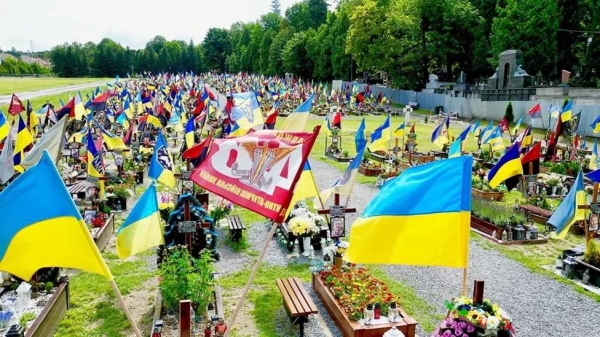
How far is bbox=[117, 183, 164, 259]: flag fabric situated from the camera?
831cm

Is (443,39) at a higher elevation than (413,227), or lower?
higher

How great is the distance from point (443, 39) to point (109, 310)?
5123 cm

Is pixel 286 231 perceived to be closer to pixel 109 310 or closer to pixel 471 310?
pixel 109 310

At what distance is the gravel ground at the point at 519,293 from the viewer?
32.2 ft

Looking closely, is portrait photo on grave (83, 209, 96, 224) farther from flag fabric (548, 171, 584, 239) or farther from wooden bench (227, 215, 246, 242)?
flag fabric (548, 171, 584, 239)

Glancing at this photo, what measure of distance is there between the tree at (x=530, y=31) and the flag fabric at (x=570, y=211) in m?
38.8

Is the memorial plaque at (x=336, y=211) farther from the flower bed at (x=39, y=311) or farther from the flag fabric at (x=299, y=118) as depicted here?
the flower bed at (x=39, y=311)

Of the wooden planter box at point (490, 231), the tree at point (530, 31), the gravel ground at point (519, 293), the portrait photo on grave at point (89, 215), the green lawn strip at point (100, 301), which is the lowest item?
the green lawn strip at point (100, 301)

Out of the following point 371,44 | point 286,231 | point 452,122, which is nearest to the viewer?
point 286,231

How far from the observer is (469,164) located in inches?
250

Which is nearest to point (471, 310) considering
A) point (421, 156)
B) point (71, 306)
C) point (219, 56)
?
point (71, 306)

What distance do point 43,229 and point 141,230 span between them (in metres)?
3.11

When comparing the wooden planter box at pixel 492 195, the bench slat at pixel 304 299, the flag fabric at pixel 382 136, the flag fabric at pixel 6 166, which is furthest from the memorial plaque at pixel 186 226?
the flag fabric at pixel 382 136

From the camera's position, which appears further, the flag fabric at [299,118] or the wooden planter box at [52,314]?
the flag fabric at [299,118]
